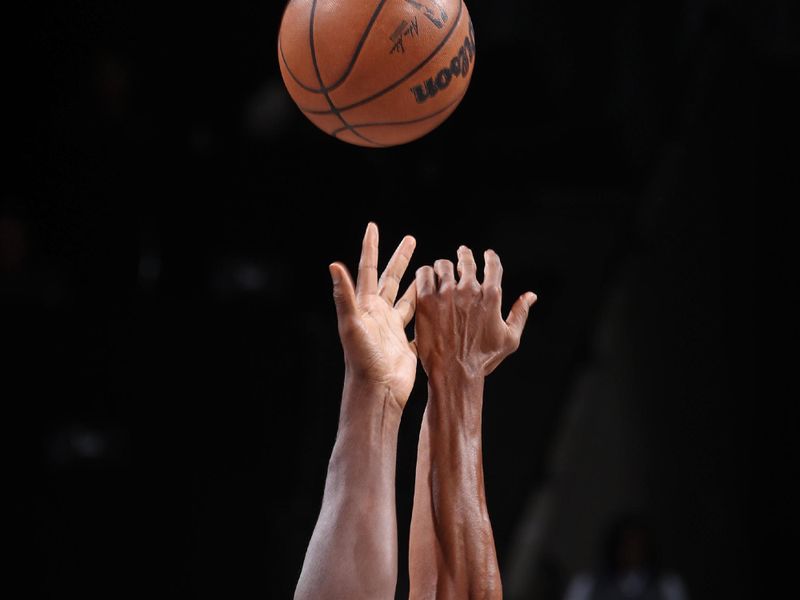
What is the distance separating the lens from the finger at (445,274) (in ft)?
5.91

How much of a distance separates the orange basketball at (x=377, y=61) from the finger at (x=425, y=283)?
35 centimetres

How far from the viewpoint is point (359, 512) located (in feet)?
5.07

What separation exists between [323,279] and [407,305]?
9.87ft

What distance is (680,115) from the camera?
485 centimetres

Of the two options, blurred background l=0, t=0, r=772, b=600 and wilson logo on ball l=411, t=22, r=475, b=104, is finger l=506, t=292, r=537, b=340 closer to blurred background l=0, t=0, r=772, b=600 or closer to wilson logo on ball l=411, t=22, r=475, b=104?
wilson logo on ball l=411, t=22, r=475, b=104

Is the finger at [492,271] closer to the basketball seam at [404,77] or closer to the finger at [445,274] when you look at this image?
the finger at [445,274]

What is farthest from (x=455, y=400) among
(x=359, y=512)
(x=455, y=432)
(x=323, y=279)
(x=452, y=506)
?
(x=323, y=279)

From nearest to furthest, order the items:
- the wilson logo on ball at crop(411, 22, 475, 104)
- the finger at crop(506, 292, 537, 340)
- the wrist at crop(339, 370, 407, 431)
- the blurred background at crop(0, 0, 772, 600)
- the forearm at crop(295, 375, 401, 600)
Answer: the forearm at crop(295, 375, 401, 600) < the wrist at crop(339, 370, 407, 431) < the finger at crop(506, 292, 537, 340) < the wilson logo on ball at crop(411, 22, 475, 104) < the blurred background at crop(0, 0, 772, 600)

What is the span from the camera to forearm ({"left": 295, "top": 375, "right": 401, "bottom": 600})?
58.9 inches

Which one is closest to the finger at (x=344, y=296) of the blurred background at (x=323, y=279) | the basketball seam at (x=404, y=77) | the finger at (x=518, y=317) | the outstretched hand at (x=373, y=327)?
the outstretched hand at (x=373, y=327)

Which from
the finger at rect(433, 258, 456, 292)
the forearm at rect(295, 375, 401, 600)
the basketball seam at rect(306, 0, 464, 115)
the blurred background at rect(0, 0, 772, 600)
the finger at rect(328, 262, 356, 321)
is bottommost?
the forearm at rect(295, 375, 401, 600)

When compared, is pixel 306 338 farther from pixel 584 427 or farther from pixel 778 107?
pixel 778 107

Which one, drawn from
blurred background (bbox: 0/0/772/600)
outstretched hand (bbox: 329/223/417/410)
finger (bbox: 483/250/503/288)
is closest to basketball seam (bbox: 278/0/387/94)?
outstretched hand (bbox: 329/223/417/410)

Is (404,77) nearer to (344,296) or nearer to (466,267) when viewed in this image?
(466,267)
